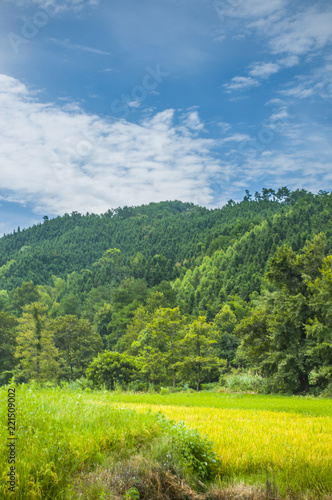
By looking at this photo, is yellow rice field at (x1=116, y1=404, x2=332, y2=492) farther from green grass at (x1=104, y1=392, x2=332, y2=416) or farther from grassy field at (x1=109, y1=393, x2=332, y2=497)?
green grass at (x1=104, y1=392, x2=332, y2=416)

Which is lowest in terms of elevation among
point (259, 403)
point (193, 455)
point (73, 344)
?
point (259, 403)

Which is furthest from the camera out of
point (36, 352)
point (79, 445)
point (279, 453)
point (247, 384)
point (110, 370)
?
point (36, 352)

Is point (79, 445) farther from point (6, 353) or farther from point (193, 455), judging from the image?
point (6, 353)

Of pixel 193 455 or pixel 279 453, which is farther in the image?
pixel 279 453

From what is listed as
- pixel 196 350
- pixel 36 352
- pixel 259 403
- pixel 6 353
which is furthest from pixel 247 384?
pixel 6 353

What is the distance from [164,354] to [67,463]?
120 ft

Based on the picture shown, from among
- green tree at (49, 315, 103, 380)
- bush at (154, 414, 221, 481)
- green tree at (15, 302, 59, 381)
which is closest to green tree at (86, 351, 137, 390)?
green tree at (15, 302, 59, 381)

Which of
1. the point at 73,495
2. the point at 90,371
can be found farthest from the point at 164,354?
the point at 73,495

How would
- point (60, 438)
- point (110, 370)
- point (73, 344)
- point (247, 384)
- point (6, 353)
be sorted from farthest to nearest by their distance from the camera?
1. point (73, 344)
2. point (6, 353)
3. point (110, 370)
4. point (247, 384)
5. point (60, 438)

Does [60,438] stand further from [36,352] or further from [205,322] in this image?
[36,352]

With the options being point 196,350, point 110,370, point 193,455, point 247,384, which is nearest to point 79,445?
point 193,455

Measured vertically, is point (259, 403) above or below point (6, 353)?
below

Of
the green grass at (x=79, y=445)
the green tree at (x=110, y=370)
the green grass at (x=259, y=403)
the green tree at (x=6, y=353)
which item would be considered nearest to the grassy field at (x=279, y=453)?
the green grass at (x=79, y=445)

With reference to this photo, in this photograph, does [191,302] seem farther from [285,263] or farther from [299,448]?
[299,448]
